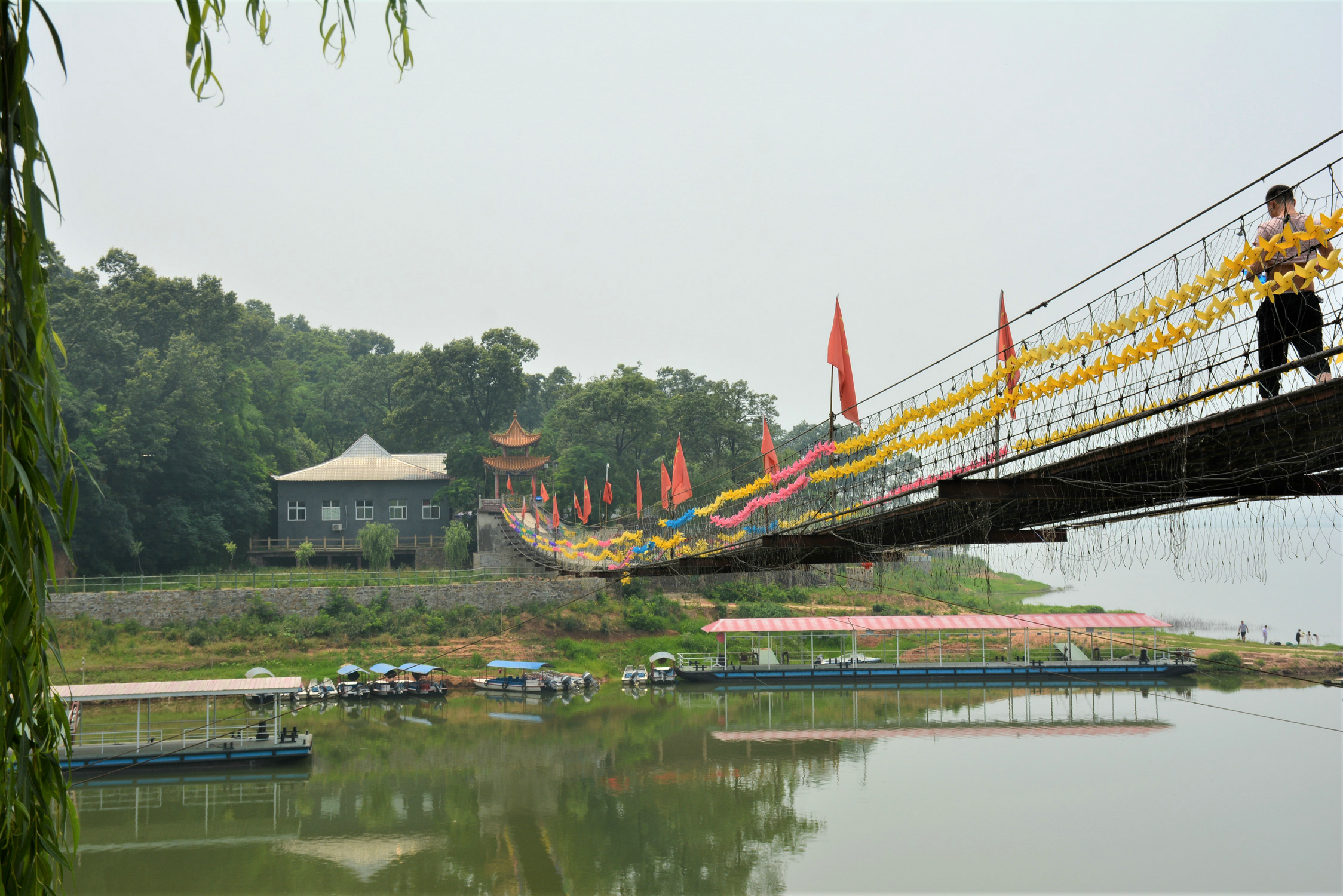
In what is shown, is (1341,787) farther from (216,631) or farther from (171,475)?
(171,475)

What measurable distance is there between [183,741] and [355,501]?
63.8 ft

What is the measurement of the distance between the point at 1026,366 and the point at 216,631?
23.4 meters

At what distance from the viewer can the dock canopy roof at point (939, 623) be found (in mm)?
23250

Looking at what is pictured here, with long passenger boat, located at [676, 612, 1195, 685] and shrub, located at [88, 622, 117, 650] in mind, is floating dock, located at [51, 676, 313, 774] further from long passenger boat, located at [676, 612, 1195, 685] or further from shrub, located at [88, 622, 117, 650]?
long passenger boat, located at [676, 612, 1195, 685]

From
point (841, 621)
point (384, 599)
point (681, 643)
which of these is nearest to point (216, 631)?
point (384, 599)

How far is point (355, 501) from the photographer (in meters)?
35.1

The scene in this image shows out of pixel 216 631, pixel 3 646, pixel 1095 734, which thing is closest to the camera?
pixel 3 646

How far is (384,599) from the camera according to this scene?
86.0 ft

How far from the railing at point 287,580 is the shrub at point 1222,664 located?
1933 cm

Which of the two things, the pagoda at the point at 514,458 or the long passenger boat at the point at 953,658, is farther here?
the pagoda at the point at 514,458

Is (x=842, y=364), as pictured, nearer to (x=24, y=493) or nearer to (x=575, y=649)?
(x=24, y=493)

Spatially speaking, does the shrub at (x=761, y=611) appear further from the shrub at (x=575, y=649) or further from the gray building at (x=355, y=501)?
the gray building at (x=355, y=501)

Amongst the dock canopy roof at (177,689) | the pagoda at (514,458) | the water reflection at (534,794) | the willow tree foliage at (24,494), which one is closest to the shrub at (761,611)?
the water reflection at (534,794)

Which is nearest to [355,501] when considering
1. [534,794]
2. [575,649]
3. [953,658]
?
[575,649]
